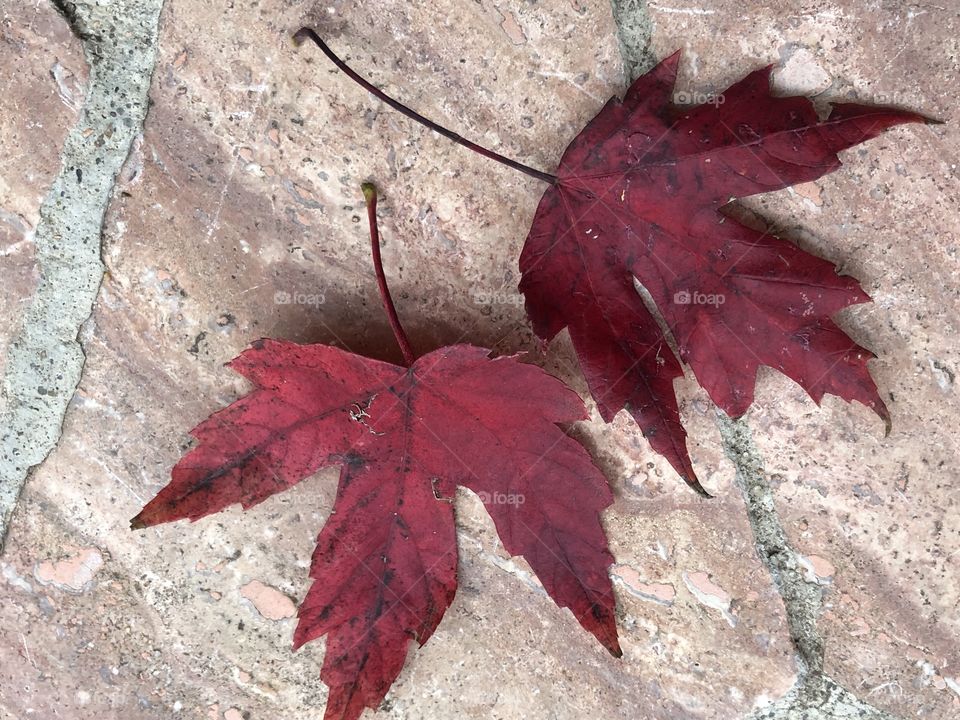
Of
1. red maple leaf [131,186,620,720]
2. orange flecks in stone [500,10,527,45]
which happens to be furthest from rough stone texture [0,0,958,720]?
red maple leaf [131,186,620,720]

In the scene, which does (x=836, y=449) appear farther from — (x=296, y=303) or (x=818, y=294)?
(x=296, y=303)

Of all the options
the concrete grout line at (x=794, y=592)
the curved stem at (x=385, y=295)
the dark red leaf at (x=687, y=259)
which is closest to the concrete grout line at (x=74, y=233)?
the curved stem at (x=385, y=295)

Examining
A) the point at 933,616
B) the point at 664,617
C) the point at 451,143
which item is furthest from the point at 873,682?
the point at 451,143
